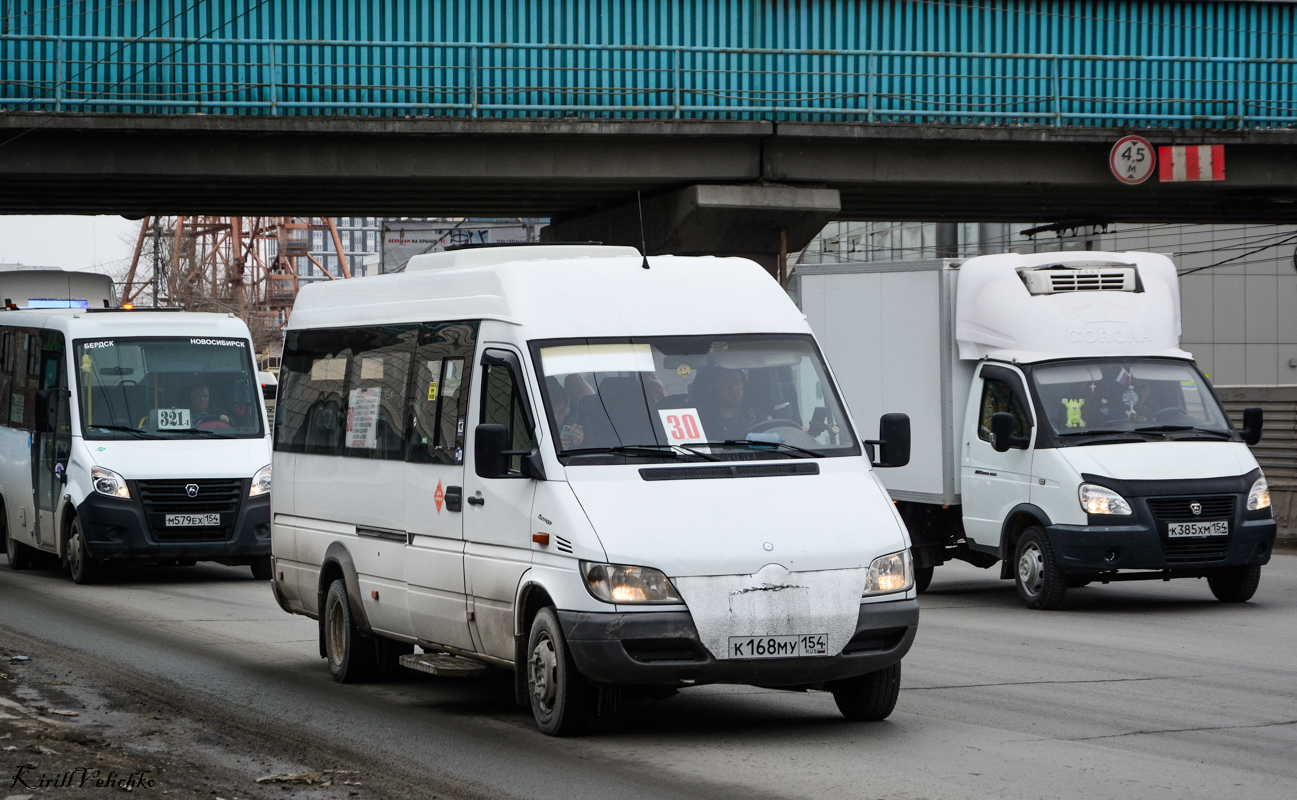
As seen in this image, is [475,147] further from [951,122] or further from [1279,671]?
[1279,671]

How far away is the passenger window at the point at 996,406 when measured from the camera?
15222mm

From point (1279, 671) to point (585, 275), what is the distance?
5.01 meters

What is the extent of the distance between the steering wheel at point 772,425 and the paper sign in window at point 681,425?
10.1 inches

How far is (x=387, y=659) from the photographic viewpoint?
10664 mm

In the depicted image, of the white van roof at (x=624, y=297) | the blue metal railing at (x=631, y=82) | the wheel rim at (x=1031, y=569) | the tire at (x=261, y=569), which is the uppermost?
the blue metal railing at (x=631, y=82)

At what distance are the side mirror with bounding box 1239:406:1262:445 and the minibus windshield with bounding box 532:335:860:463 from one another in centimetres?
706

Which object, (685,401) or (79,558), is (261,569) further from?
(685,401)

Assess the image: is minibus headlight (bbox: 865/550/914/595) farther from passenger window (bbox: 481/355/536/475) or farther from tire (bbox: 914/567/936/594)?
tire (bbox: 914/567/936/594)

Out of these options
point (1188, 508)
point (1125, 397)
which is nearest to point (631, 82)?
point (1125, 397)

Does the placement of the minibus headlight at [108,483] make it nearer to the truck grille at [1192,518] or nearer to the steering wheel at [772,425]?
the truck grille at [1192,518]

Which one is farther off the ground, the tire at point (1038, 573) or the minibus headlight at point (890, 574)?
the minibus headlight at point (890, 574)

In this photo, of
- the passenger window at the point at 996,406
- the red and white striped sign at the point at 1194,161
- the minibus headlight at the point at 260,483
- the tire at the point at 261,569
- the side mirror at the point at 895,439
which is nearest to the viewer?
the side mirror at the point at 895,439

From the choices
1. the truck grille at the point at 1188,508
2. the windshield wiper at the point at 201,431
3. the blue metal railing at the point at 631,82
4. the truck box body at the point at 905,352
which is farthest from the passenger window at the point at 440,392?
the blue metal railing at the point at 631,82

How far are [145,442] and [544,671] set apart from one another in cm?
1096
